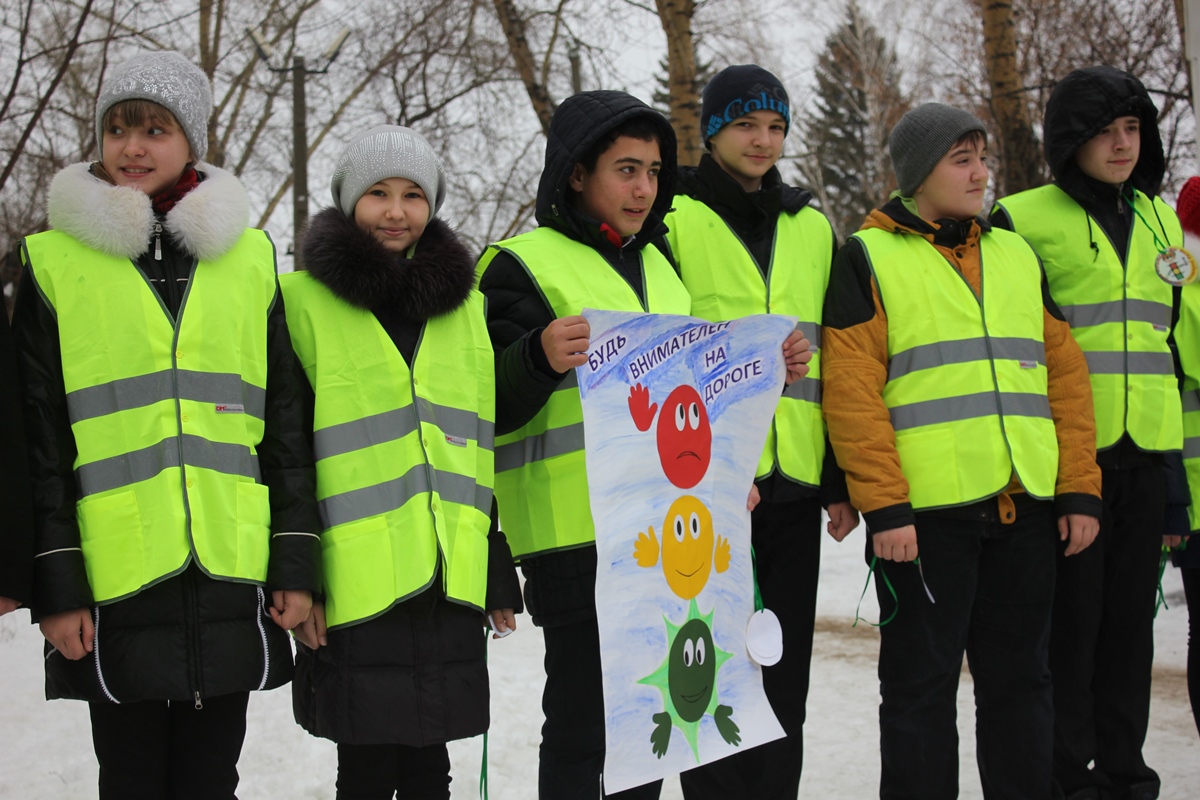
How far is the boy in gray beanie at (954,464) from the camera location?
132 inches

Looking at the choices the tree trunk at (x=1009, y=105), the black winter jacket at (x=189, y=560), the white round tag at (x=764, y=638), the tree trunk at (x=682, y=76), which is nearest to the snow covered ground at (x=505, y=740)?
the white round tag at (x=764, y=638)

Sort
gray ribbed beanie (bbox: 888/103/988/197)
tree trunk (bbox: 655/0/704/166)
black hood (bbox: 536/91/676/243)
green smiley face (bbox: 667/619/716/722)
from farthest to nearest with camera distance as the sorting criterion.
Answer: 1. tree trunk (bbox: 655/0/704/166)
2. gray ribbed beanie (bbox: 888/103/988/197)
3. black hood (bbox: 536/91/676/243)
4. green smiley face (bbox: 667/619/716/722)

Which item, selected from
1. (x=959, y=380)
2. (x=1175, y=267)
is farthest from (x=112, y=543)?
(x=1175, y=267)

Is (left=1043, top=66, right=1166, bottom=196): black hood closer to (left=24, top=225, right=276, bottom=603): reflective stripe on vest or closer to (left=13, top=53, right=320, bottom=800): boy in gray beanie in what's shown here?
(left=13, top=53, right=320, bottom=800): boy in gray beanie

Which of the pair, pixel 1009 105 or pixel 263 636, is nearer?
pixel 263 636

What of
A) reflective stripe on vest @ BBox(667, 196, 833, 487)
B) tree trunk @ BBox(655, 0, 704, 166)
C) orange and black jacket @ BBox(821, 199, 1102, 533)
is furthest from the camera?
tree trunk @ BBox(655, 0, 704, 166)

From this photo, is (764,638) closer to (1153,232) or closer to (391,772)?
(391,772)

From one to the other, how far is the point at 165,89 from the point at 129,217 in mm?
365

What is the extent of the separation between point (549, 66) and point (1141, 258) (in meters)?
10.3

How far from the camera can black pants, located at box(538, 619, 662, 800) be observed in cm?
299

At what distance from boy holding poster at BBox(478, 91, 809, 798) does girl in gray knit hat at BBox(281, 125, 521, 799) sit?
→ 135mm

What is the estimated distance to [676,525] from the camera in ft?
10.1

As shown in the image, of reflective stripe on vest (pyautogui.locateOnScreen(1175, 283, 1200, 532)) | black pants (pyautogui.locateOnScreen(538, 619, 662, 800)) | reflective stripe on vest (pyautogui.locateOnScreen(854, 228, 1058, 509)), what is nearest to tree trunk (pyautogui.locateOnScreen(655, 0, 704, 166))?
reflective stripe on vest (pyautogui.locateOnScreen(1175, 283, 1200, 532))

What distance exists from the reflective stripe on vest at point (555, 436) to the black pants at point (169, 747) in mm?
860
